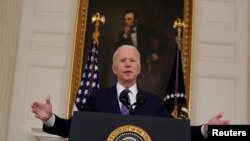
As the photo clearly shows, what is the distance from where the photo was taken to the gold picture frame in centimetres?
788

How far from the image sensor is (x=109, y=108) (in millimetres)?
3301

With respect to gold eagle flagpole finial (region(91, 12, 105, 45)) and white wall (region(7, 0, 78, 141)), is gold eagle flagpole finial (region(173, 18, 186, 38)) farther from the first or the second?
white wall (region(7, 0, 78, 141))

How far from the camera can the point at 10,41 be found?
7984mm

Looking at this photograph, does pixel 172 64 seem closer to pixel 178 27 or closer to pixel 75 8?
pixel 178 27

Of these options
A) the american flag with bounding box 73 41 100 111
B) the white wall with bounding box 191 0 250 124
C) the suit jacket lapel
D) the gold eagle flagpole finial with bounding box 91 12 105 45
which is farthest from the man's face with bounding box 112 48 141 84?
the white wall with bounding box 191 0 250 124

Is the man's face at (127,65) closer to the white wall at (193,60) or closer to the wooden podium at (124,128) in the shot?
the wooden podium at (124,128)

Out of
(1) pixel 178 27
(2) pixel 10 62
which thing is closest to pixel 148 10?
(1) pixel 178 27

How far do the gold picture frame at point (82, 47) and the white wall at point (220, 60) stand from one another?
5.8 inches

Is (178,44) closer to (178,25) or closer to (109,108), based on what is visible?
(178,25)

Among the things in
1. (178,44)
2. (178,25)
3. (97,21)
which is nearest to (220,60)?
(178,44)

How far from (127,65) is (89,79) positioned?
4.13 meters

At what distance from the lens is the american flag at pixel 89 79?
23.6 feet

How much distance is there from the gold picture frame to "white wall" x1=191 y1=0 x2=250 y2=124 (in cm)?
15

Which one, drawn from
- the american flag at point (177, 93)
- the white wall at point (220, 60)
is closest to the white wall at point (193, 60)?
the white wall at point (220, 60)
